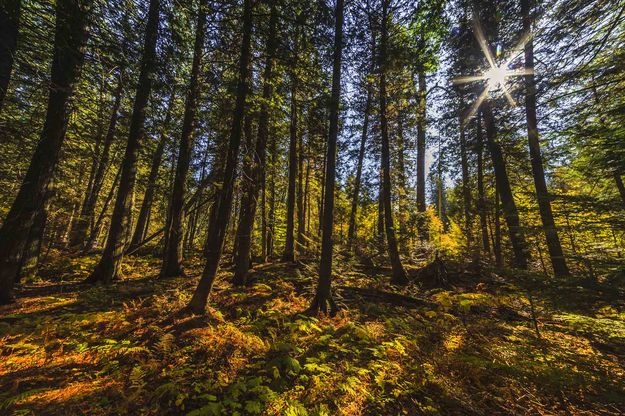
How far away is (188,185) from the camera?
9758 mm

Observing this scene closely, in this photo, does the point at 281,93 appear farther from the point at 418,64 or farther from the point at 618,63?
the point at 618,63

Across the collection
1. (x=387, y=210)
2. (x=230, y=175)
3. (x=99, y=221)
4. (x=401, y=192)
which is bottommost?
(x=99, y=221)

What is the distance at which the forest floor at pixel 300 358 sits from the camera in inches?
130

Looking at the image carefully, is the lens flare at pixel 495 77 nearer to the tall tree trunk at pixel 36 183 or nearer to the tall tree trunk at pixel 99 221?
the tall tree trunk at pixel 36 183

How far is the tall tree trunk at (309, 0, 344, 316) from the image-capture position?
6625 mm

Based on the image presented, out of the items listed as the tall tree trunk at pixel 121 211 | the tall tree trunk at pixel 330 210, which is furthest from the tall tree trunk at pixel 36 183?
the tall tree trunk at pixel 330 210

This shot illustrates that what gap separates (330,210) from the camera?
22.6 feet

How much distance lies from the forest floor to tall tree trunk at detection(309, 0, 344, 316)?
49cm

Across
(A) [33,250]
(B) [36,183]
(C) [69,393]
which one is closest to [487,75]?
(C) [69,393]

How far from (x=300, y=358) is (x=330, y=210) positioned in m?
3.65

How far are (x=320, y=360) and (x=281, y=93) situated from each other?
6.71 m

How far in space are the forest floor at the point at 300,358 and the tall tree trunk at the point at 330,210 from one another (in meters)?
0.49

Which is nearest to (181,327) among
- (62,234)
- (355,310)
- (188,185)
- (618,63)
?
(355,310)

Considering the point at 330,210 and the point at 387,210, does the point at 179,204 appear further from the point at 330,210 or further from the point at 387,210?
the point at 387,210
